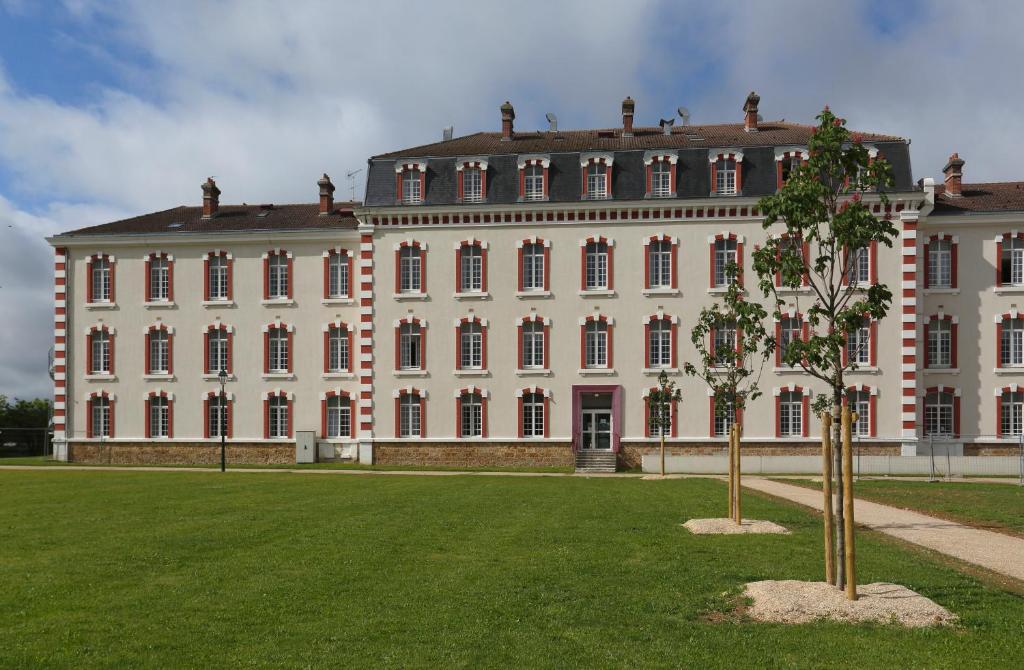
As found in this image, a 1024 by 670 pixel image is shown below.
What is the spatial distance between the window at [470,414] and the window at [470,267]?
17.0 feet

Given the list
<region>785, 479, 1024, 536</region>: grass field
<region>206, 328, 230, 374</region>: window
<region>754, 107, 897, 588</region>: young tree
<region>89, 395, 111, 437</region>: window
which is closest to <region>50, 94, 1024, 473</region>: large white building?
<region>89, 395, 111, 437</region>: window

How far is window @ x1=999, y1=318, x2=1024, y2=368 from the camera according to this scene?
43.5 metres

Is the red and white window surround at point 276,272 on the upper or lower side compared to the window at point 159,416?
upper

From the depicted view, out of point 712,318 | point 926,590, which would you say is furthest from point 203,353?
point 926,590

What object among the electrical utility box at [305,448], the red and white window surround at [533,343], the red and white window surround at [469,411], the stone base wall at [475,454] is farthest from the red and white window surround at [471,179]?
the electrical utility box at [305,448]

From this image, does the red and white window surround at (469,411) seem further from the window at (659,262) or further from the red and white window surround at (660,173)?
the red and white window surround at (660,173)

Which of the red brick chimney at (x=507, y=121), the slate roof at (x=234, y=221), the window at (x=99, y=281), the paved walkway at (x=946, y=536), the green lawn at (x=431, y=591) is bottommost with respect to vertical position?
the paved walkway at (x=946, y=536)

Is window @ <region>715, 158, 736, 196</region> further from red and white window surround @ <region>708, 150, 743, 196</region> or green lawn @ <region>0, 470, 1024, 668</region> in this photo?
green lawn @ <region>0, 470, 1024, 668</region>

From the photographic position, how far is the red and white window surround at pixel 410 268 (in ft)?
148

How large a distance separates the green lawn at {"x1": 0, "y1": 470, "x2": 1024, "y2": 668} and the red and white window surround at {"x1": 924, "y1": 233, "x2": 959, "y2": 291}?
28355 millimetres

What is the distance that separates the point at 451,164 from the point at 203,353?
1576 cm

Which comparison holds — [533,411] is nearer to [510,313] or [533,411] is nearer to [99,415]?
[510,313]

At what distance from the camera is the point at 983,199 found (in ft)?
149

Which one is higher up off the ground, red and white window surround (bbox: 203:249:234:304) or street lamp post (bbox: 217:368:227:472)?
red and white window surround (bbox: 203:249:234:304)
